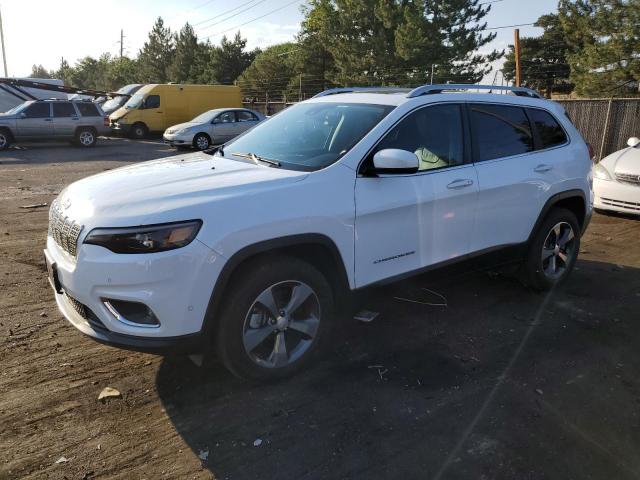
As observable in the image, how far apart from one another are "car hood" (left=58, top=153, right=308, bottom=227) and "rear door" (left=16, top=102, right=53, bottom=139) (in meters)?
16.9

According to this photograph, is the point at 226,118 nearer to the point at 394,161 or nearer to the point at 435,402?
the point at 394,161

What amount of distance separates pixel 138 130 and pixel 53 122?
15.4 ft

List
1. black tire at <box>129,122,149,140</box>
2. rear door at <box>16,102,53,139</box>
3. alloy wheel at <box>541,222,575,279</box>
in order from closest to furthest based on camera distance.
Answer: alloy wheel at <box>541,222,575,279</box>, rear door at <box>16,102,53,139</box>, black tire at <box>129,122,149,140</box>

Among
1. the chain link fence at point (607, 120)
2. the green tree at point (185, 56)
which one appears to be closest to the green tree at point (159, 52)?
the green tree at point (185, 56)

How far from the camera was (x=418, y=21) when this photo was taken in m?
29.8

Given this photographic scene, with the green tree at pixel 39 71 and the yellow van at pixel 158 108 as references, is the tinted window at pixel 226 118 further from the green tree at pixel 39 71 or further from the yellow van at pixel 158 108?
the green tree at pixel 39 71

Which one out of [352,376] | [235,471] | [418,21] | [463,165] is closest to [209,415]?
[235,471]

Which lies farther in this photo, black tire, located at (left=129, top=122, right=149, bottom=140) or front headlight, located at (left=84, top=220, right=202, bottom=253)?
black tire, located at (left=129, top=122, right=149, bottom=140)

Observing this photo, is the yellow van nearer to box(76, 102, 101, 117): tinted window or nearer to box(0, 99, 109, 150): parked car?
box(0, 99, 109, 150): parked car

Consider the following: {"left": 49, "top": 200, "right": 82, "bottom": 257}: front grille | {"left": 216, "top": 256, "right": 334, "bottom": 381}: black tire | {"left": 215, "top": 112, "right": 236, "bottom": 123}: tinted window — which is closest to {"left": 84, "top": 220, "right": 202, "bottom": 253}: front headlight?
{"left": 49, "top": 200, "right": 82, "bottom": 257}: front grille

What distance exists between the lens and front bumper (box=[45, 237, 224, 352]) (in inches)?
107

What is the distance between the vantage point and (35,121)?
Answer: 1811 centimetres

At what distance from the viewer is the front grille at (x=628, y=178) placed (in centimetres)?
755

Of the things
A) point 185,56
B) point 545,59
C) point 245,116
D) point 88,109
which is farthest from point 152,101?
point 185,56
